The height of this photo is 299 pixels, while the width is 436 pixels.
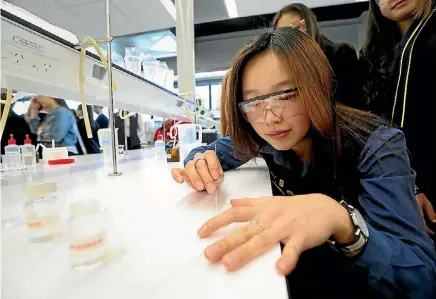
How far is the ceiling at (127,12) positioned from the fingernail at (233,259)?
348cm

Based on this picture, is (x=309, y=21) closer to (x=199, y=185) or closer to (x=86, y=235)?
(x=199, y=185)

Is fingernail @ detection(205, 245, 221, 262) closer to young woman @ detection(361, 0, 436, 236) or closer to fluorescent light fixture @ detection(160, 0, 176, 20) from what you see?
young woman @ detection(361, 0, 436, 236)

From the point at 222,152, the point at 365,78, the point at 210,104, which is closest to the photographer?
the point at 222,152

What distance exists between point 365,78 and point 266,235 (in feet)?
5.12

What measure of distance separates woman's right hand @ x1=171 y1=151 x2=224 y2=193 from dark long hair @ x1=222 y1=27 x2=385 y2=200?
0.70ft

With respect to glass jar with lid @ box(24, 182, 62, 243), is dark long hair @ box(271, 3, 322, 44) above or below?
above

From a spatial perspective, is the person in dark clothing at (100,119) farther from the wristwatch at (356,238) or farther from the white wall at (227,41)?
the wristwatch at (356,238)

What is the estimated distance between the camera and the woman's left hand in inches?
14.1

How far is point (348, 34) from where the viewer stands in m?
4.92

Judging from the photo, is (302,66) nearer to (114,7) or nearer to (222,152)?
(222,152)

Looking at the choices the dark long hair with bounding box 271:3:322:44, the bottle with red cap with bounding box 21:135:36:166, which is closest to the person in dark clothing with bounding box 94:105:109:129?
the bottle with red cap with bounding box 21:135:36:166

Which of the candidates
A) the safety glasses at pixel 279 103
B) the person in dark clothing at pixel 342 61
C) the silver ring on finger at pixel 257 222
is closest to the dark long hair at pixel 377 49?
the person in dark clothing at pixel 342 61

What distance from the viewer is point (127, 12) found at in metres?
3.42

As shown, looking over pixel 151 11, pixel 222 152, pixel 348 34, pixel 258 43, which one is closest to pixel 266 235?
pixel 258 43
